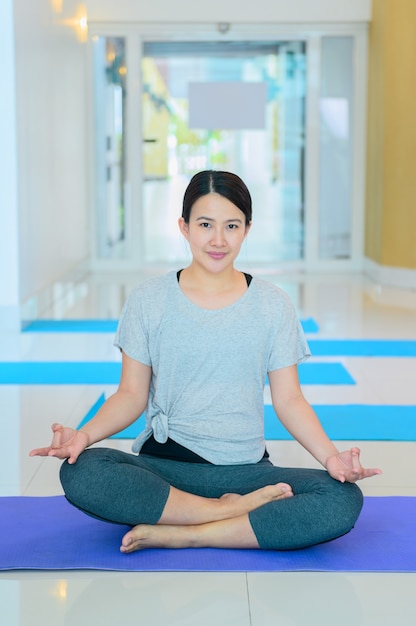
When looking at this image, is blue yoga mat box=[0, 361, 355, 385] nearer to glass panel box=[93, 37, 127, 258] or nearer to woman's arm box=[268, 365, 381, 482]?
woman's arm box=[268, 365, 381, 482]

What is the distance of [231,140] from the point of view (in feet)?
30.5

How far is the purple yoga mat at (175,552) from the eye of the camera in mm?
2057

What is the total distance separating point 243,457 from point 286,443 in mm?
926

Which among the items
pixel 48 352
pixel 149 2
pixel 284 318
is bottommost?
pixel 48 352

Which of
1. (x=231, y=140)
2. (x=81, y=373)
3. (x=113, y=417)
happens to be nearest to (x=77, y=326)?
(x=81, y=373)

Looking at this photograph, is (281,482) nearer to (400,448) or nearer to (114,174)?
(400,448)

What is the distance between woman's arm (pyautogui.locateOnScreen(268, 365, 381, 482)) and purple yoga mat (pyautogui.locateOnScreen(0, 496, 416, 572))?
0.59ft

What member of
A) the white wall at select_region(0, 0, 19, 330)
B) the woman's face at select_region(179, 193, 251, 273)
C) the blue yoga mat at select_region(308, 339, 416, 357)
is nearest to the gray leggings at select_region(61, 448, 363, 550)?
the woman's face at select_region(179, 193, 251, 273)

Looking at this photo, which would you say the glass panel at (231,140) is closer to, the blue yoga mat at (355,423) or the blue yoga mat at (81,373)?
the blue yoga mat at (81,373)

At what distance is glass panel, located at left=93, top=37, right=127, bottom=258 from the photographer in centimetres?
895

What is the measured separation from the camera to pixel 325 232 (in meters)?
9.26

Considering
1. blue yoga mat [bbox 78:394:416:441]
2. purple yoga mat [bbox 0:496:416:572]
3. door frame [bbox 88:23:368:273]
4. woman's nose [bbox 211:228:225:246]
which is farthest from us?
door frame [bbox 88:23:368:273]
